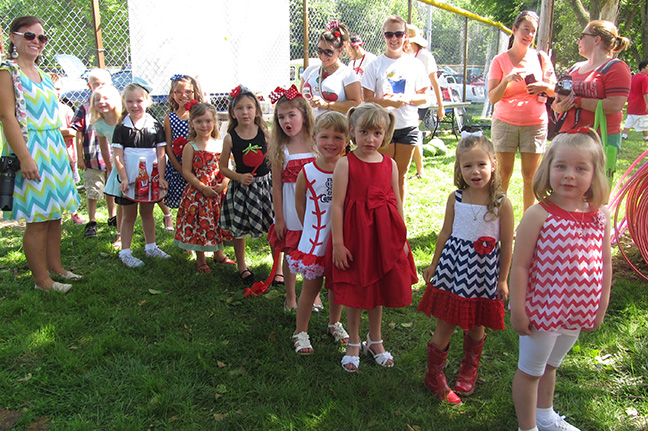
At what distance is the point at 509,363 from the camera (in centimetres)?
310

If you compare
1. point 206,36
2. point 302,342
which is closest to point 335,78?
point 302,342

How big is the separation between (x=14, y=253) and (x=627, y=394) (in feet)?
18.0

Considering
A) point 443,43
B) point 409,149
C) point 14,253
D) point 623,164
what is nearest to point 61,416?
point 14,253

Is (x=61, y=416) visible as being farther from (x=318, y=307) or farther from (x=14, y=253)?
(x=14, y=253)

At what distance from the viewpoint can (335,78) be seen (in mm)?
4711

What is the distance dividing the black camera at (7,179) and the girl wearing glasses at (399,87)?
3.24m

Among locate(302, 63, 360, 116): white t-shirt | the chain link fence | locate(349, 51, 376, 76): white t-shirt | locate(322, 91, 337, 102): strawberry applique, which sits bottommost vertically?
locate(322, 91, 337, 102): strawberry applique

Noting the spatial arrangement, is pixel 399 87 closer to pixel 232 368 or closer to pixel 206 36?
pixel 232 368

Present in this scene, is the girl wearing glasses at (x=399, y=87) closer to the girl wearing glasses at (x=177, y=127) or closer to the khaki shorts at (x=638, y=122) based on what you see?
the girl wearing glasses at (x=177, y=127)

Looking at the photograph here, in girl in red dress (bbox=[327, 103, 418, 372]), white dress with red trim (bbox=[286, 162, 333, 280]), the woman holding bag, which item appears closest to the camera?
girl in red dress (bbox=[327, 103, 418, 372])

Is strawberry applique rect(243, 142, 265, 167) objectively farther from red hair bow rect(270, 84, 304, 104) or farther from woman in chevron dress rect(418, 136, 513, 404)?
woman in chevron dress rect(418, 136, 513, 404)

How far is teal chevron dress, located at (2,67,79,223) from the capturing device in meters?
3.77

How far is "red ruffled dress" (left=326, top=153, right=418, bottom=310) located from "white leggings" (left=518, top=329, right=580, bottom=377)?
75 centimetres

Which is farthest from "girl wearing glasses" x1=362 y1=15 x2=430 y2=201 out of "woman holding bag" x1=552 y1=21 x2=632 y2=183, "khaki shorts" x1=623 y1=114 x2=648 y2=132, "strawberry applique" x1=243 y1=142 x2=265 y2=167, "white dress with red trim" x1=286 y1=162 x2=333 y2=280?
"khaki shorts" x1=623 y1=114 x2=648 y2=132
